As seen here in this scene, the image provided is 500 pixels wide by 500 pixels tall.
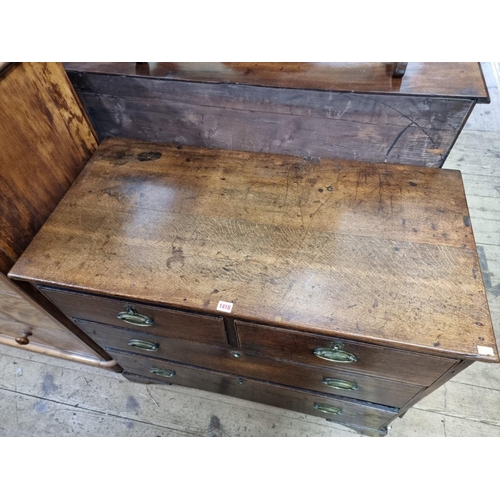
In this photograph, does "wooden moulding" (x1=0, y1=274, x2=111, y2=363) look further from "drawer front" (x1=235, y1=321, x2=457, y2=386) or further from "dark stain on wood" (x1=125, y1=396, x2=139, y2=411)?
"drawer front" (x1=235, y1=321, x2=457, y2=386)

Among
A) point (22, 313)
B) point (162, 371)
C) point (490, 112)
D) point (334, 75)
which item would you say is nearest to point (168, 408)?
point (162, 371)

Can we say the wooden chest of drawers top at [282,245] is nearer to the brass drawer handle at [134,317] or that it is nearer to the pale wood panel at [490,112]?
the brass drawer handle at [134,317]

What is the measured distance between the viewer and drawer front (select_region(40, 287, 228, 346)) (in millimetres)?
826

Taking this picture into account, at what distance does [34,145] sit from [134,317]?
0.51m

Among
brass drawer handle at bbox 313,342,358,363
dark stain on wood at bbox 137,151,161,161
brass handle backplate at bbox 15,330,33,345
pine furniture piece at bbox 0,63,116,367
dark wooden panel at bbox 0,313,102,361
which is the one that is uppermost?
dark stain on wood at bbox 137,151,161,161

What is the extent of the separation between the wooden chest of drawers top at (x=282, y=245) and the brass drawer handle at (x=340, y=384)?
0.29m

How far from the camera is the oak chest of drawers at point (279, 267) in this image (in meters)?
0.72

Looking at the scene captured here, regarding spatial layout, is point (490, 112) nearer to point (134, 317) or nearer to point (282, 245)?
point (282, 245)

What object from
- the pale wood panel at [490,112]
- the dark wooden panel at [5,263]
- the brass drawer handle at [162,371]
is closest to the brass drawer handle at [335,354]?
the brass drawer handle at [162,371]

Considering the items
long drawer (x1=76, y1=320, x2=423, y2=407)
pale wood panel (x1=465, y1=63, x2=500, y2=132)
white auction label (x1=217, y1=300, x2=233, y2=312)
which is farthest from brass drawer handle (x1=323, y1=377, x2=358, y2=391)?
pale wood panel (x1=465, y1=63, x2=500, y2=132)

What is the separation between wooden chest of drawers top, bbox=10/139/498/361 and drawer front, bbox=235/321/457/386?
0.18ft

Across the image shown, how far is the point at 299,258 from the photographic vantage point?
797mm
